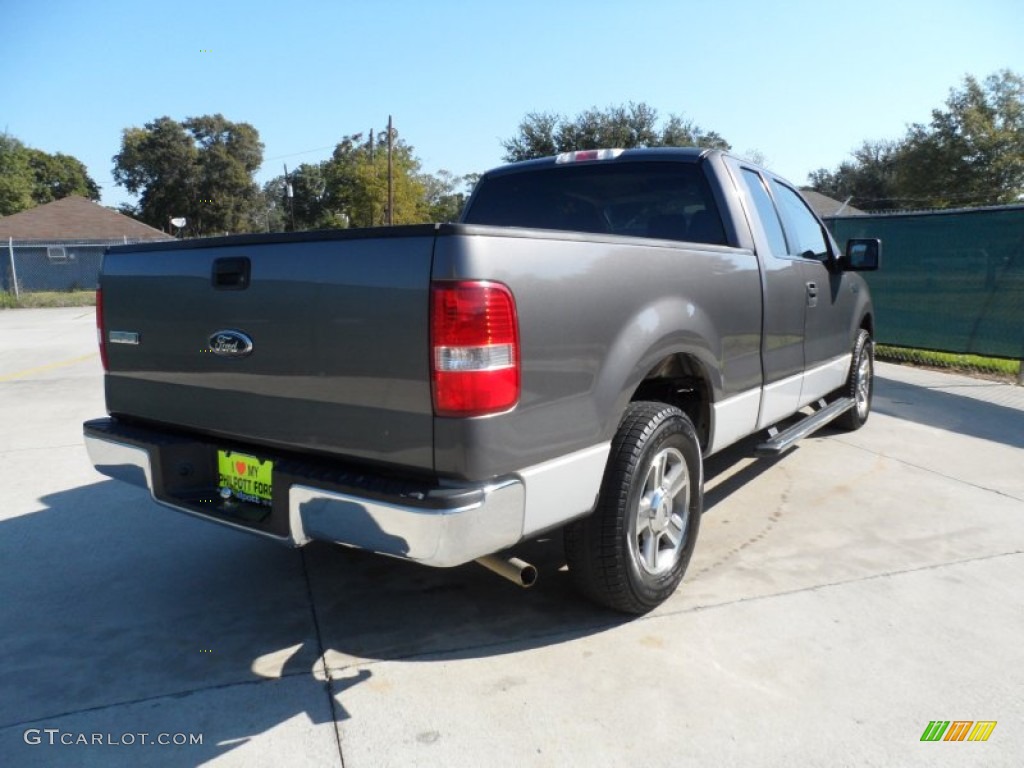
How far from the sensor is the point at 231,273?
2.62 meters

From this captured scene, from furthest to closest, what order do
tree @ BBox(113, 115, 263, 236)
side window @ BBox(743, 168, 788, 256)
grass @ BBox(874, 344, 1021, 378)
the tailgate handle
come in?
1. tree @ BBox(113, 115, 263, 236)
2. grass @ BBox(874, 344, 1021, 378)
3. side window @ BBox(743, 168, 788, 256)
4. the tailgate handle

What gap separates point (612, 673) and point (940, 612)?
1.51m

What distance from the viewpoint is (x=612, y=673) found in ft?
8.71

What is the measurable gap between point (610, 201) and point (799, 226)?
4.98 feet

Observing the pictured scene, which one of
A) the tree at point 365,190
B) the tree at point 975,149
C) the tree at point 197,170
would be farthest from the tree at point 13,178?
the tree at point 975,149

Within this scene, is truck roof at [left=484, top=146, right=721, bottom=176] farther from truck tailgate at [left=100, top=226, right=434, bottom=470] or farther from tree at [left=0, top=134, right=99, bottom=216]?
tree at [left=0, top=134, right=99, bottom=216]

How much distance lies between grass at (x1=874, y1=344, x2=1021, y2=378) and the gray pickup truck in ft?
24.9

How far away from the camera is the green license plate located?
2633 millimetres

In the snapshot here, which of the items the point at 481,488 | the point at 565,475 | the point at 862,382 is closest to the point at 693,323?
the point at 565,475

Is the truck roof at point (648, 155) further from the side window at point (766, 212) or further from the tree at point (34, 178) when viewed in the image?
the tree at point (34, 178)

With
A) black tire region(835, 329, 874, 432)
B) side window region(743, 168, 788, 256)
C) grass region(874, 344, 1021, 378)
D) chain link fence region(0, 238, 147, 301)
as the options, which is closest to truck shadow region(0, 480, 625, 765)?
side window region(743, 168, 788, 256)

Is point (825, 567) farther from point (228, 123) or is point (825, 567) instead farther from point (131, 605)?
point (228, 123)

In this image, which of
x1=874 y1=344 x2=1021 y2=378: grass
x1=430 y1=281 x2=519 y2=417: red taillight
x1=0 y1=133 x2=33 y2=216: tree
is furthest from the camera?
x1=0 y1=133 x2=33 y2=216: tree

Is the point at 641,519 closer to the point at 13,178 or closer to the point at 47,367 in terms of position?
the point at 47,367
